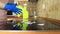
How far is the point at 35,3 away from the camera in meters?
3.60

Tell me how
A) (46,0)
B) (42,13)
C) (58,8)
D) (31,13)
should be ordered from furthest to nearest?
1. (31,13)
2. (42,13)
3. (46,0)
4. (58,8)

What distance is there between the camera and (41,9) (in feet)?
10.9

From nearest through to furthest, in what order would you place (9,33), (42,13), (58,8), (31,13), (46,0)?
A: (9,33) < (58,8) < (46,0) < (42,13) < (31,13)

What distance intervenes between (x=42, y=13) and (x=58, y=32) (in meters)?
2.35

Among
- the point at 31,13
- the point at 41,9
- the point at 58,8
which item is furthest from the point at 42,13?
the point at 58,8

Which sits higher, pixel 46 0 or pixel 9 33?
pixel 46 0

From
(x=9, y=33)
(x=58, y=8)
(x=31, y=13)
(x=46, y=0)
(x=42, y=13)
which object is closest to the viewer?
(x=9, y=33)

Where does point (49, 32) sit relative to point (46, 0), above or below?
below

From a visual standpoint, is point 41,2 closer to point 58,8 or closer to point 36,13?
point 36,13

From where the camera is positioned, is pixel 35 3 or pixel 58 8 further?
pixel 35 3

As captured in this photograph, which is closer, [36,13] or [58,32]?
[58,32]

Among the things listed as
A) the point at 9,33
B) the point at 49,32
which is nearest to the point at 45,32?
the point at 49,32

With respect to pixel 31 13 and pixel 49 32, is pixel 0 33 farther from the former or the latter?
pixel 31 13

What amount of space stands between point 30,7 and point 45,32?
8.65ft
